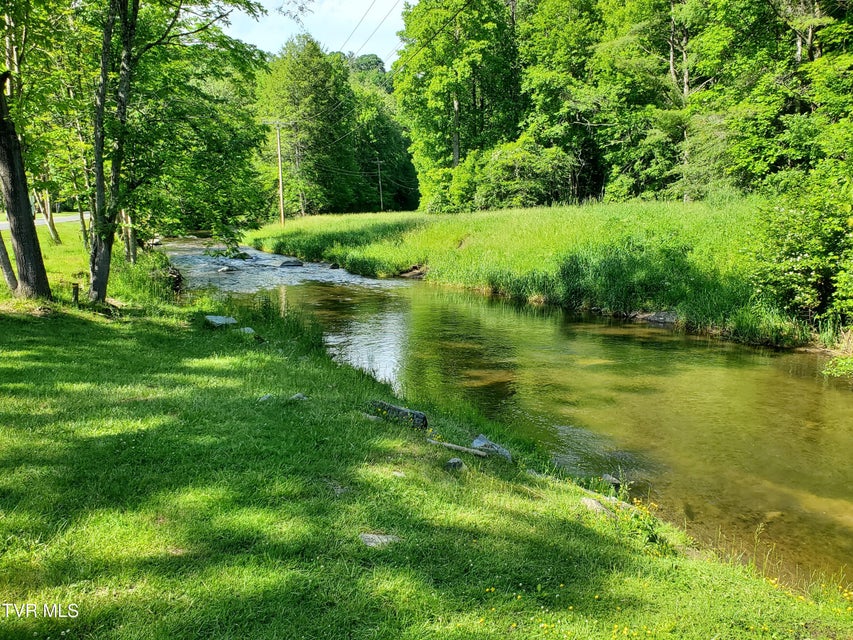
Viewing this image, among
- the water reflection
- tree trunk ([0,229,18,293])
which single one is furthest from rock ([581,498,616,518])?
tree trunk ([0,229,18,293])

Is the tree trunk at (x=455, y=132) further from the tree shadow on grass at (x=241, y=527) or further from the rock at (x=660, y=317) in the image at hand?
the tree shadow on grass at (x=241, y=527)

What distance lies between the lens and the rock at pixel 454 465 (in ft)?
16.6

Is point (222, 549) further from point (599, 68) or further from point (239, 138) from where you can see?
point (599, 68)

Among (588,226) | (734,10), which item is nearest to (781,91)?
(734,10)

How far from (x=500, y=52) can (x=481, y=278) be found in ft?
92.0

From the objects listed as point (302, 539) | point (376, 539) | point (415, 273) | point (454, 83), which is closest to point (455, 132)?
point (454, 83)

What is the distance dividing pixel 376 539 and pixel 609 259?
15247 mm

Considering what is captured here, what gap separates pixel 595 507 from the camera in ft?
15.9

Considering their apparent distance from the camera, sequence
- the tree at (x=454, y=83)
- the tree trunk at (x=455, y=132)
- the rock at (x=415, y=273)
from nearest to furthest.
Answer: the rock at (x=415, y=273) → the tree at (x=454, y=83) → the tree trunk at (x=455, y=132)

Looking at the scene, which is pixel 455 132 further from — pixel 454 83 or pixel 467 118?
pixel 454 83

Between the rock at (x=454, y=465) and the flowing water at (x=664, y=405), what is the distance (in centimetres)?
217

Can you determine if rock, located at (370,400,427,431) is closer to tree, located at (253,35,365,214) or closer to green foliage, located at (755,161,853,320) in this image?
green foliage, located at (755,161,853,320)

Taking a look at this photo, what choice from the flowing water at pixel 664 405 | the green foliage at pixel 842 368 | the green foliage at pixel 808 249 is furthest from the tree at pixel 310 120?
the green foliage at pixel 842 368

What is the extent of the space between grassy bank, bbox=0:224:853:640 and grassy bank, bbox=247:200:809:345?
34.0ft
